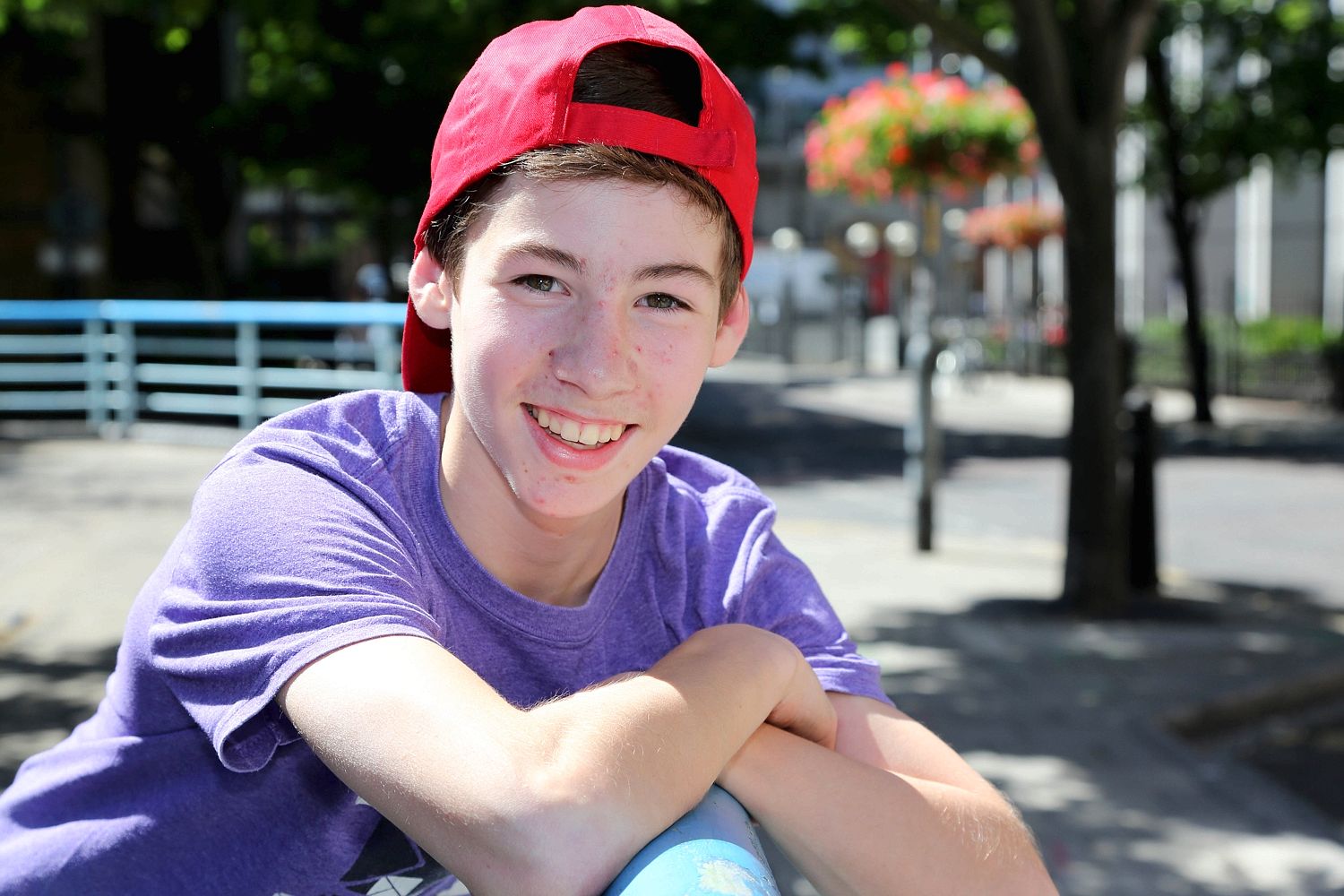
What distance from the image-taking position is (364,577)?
1.53 metres

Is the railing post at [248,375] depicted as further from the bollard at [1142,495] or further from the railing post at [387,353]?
the bollard at [1142,495]

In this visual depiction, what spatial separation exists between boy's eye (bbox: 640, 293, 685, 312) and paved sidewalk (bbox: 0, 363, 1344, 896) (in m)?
2.67

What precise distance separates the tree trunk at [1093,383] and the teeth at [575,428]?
611 centimetres

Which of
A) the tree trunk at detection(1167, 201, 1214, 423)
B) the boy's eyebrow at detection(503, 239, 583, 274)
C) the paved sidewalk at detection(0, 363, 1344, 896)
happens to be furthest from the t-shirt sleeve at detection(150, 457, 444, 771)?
the tree trunk at detection(1167, 201, 1214, 423)

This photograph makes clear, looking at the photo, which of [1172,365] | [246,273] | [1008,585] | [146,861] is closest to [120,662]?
[146,861]

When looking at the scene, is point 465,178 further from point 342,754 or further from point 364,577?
point 342,754

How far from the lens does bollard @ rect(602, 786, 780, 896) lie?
123 centimetres

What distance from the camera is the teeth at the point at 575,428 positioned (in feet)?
5.54

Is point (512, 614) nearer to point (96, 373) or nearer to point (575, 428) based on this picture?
point (575, 428)

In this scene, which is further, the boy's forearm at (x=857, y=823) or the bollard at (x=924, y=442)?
the bollard at (x=924, y=442)

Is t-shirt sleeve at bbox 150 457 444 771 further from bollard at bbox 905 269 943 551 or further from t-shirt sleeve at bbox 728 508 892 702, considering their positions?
A: bollard at bbox 905 269 943 551

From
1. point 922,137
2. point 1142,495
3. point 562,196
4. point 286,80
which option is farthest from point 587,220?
point 922,137

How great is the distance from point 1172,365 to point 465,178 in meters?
24.5

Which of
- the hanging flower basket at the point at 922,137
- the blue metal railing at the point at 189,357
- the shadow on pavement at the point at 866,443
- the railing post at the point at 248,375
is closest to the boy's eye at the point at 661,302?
the blue metal railing at the point at 189,357
